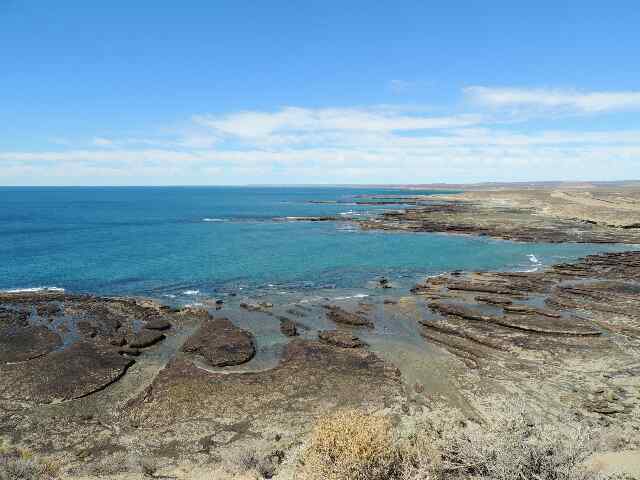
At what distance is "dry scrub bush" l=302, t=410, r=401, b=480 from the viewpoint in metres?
11.4

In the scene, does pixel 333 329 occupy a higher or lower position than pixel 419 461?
lower

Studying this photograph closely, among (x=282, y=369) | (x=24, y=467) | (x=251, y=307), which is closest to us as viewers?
(x=24, y=467)

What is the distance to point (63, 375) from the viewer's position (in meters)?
22.3

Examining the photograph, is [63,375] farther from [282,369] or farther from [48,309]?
[48,309]

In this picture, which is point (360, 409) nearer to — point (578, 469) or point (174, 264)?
point (578, 469)

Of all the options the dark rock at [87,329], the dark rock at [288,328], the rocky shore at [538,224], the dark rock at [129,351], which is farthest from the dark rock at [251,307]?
the rocky shore at [538,224]

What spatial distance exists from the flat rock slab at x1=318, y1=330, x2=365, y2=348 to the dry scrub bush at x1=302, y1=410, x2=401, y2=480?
1362 cm

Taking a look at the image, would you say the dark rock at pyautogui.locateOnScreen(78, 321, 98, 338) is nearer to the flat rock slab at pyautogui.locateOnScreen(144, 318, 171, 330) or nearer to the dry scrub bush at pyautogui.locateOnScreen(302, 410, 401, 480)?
the flat rock slab at pyautogui.locateOnScreen(144, 318, 171, 330)

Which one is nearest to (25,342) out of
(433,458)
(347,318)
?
(347,318)

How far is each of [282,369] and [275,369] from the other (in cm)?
41

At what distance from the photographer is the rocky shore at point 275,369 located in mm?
17297

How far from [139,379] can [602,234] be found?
79560mm

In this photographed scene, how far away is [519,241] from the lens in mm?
68688

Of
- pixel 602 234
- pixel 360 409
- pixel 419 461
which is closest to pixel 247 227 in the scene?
pixel 602 234
